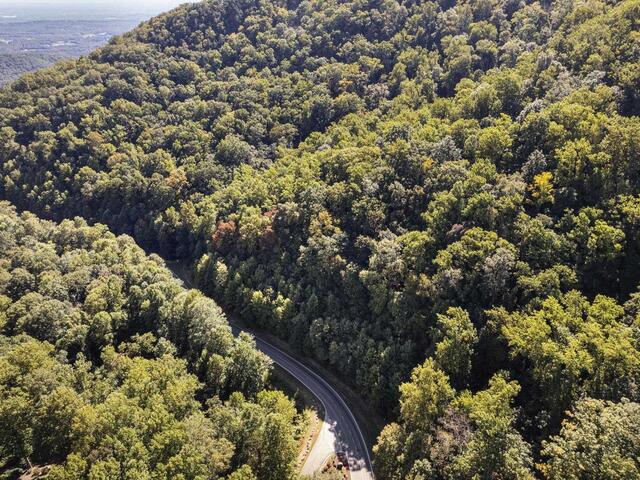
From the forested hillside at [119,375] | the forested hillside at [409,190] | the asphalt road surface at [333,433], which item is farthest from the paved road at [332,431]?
the forested hillside at [119,375]

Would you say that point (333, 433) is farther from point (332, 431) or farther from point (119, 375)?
point (119, 375)

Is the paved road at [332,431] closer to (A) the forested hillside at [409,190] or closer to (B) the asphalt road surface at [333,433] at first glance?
(B) the asphalt road surface at [333,433]

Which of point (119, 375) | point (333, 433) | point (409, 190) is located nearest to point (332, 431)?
point (333, 433)

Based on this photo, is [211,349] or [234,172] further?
[234,172]

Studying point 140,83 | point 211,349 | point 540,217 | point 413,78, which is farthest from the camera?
point 140,83

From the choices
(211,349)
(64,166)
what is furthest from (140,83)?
(211,349)

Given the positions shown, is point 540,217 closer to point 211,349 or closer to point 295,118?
point 211,349
